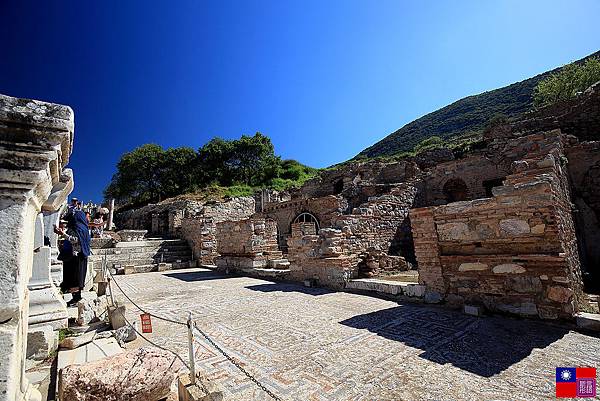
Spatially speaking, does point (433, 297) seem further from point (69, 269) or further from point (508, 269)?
point (69, 269)

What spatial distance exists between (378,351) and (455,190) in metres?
12.6

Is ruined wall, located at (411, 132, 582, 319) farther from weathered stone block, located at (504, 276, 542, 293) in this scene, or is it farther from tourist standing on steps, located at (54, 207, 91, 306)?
tourist standing on steps, located at (54, 207, 91, 306)

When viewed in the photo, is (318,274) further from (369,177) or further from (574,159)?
(369,177)

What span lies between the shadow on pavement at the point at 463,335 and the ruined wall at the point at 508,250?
0.37 metres

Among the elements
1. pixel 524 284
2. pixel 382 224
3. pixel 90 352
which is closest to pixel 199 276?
pixel 382 224

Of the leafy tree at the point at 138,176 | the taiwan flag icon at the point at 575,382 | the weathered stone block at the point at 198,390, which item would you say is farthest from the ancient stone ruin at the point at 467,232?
the leafy tree at the point at 138,176

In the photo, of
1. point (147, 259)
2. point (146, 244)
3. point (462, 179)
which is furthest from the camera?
point (146, 244)

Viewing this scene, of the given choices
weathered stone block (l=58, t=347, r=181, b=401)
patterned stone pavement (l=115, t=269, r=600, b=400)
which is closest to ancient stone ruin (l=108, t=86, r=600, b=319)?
patterned stone pavement (l=115, t=269, r=600, b=400)

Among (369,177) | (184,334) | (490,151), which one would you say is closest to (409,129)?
(369,177)

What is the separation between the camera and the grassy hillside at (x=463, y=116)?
47.4 meters

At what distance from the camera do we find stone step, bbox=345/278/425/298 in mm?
5762

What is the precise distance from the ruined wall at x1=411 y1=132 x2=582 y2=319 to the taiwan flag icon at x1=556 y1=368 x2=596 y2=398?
1.62 meters

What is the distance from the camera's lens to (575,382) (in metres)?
2.71

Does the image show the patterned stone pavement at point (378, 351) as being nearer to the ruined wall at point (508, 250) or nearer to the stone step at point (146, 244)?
the ruined wall at point (508, 250)
